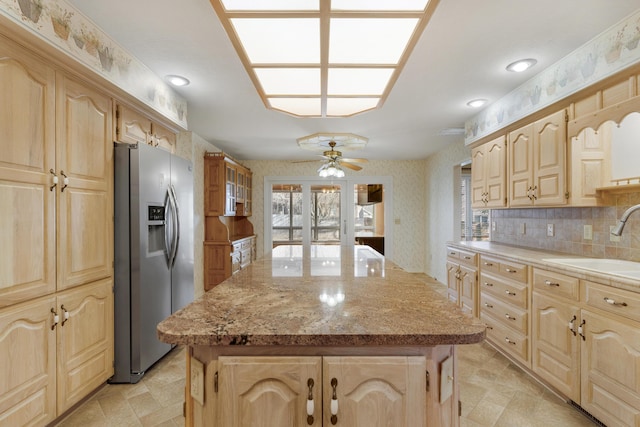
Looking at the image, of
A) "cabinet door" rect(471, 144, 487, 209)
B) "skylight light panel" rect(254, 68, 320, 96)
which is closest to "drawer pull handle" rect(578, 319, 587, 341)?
"cabinet door" rect(471, 144, 487, 209)

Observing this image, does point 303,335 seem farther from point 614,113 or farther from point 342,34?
point 614,113

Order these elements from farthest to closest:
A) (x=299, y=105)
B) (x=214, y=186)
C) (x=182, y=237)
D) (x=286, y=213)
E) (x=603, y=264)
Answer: (x=286, y=213), (x=214, y=186), (x=182, y=237), (x=299, y=105), (x=603, y=264)

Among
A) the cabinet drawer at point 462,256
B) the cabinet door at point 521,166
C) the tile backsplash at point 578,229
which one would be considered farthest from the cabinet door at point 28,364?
the tile backsplash at point 578,229

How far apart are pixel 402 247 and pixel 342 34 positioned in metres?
5.52

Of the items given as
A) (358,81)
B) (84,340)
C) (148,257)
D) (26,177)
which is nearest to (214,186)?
(148,257)

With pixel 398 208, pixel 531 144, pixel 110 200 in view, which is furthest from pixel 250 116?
pixel 398 208

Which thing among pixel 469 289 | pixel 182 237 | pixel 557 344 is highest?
pixel 182 237

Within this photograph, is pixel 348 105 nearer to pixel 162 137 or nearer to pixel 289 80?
pixel 289 80

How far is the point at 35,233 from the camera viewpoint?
165 cm

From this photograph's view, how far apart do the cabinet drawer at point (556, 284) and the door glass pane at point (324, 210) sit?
4.47 m

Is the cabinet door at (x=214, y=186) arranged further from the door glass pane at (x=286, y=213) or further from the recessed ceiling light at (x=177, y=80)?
the recessed ceiling light at (x=177, y=80)

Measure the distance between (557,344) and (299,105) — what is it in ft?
7.84

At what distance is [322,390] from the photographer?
0.97 meters

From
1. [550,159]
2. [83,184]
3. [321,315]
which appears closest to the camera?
[321,315]
